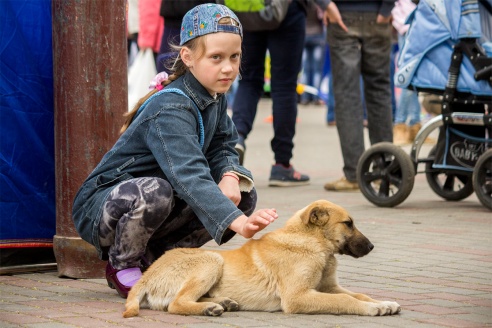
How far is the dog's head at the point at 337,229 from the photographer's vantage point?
13.7 ft

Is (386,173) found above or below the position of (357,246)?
below

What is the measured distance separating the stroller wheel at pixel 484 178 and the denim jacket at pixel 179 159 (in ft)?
9.01

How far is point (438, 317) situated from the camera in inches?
159

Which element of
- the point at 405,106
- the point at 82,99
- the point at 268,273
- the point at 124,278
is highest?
the point at 82,99

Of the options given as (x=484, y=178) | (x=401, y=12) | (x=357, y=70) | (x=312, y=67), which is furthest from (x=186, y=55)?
(x=312, y=67)

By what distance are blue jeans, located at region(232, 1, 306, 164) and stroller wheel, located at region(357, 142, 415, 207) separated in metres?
1.24

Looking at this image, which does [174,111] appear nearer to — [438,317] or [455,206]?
[438,317]

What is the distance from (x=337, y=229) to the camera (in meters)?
4.19

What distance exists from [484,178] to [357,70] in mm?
1766

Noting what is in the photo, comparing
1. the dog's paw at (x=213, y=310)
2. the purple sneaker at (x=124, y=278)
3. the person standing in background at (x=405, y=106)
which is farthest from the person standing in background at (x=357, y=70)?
the person standing in background at (x=405, y=106)

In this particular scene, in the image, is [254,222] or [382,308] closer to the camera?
[254,222]

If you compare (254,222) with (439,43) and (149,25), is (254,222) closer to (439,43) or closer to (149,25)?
(439,43)

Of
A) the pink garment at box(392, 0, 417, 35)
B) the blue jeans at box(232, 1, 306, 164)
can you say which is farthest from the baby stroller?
the pink garment at box(392, 0, 417, 35)

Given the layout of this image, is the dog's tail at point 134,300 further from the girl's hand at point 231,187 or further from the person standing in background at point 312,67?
the person standing in background at point 312,67
